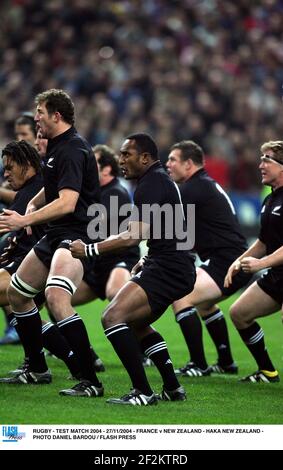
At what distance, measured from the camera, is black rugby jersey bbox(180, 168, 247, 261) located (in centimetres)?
891

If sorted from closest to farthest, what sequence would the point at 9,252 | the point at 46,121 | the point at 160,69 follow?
the point at 46,121 < the point at 9,252 < the point at 160,69

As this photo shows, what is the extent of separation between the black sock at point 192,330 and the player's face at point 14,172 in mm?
1849

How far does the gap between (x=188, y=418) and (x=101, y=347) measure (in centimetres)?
404

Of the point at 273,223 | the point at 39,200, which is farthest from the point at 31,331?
the point at 273,223

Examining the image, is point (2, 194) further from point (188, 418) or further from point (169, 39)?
point (169, 39)

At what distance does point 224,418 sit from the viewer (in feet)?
21.4

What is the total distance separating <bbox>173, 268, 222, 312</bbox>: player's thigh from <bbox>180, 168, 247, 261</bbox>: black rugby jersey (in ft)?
1.10

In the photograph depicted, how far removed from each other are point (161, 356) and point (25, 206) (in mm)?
1753

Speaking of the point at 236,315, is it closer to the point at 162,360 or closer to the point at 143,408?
the point at 162,360

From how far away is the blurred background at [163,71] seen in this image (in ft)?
57.5

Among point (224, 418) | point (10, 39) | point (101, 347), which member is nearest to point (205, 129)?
point (10, 39)

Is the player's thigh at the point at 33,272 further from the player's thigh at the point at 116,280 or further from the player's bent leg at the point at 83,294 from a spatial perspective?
the player's bent leg at the point at 83,294

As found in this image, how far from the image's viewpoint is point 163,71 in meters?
18.9

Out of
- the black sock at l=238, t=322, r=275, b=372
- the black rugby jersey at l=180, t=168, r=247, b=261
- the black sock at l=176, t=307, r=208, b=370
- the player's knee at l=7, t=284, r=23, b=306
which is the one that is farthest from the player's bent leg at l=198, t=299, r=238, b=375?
the player's knee at l=7, t=284, r=23, b=306
